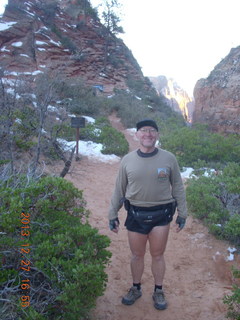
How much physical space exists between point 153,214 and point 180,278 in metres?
1.47

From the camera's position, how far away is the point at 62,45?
68.0 feet

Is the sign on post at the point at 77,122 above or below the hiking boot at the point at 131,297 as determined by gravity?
above

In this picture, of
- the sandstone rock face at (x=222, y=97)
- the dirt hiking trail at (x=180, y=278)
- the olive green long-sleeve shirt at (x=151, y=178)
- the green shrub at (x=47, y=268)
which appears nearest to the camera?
the green shrub at (x=47, y=268)

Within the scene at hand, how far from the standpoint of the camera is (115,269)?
3594mm

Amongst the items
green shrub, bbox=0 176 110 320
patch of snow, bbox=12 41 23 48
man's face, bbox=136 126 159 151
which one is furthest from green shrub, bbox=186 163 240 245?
patch of snow, bbox=12 41 23 48

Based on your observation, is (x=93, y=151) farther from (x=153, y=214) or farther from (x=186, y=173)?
(x=153, y=214)

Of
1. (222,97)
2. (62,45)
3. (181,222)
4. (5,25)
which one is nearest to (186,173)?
(181,222)

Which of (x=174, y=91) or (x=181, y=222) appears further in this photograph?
(x=174, y=91)

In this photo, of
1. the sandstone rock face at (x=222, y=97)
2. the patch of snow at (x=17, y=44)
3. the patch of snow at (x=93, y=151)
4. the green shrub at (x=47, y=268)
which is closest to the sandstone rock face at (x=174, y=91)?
the patch of snow at (x=17, y=44)

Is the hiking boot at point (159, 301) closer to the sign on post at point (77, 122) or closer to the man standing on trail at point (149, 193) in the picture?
the man standing on trail at point (149, 193)

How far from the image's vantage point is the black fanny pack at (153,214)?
99.8 inches

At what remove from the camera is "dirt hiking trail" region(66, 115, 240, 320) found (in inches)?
A: 111

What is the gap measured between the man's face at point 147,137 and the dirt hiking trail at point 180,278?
1.64 metres

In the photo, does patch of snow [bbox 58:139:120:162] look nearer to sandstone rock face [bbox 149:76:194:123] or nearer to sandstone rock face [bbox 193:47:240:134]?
sandstone rock face [bbox 193:47:240:134]
